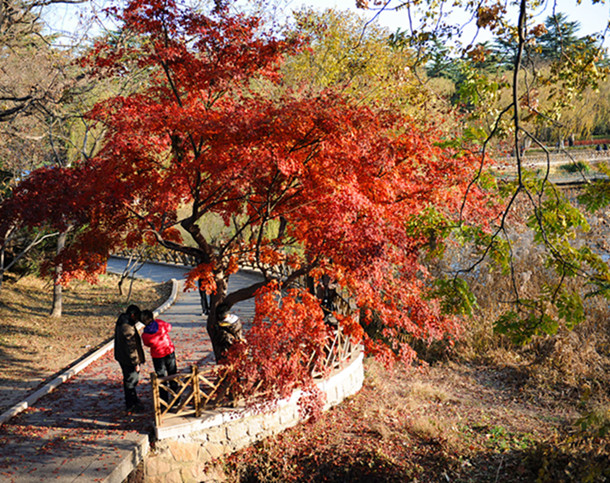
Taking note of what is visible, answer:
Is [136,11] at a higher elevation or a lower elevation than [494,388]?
higher

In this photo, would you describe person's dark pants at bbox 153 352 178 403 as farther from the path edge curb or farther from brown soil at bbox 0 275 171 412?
brown soil at bbox 0 275 171 412

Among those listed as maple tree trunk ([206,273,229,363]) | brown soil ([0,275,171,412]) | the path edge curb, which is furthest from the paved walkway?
maple tree trunk ([206,273,229,363])

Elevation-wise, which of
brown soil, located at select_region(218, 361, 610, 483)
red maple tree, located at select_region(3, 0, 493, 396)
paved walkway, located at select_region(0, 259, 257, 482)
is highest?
red maple tree, located at select_region(3, 0, 493, 396)

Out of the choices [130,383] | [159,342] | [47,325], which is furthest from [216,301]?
[47,325]

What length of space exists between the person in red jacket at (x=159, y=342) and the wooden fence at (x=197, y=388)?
0.79ft

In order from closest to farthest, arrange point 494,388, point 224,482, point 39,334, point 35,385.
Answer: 1. point 224,482
2. point 35,385
3. point 494,388
4. point 39,334

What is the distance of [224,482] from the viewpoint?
6836 millimetres

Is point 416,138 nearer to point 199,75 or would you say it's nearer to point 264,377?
point 199,75

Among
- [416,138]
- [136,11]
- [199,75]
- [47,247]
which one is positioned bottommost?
[47,247]

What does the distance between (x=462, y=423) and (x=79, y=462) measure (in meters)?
5.97

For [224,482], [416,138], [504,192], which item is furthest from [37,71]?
[504,192]

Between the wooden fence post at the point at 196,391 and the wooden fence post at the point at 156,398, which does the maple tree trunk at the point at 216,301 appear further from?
the wooden fence post at the point at 156,398

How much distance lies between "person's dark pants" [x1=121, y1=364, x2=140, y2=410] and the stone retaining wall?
1116 mm

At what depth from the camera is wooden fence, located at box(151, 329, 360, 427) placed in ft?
22.5
